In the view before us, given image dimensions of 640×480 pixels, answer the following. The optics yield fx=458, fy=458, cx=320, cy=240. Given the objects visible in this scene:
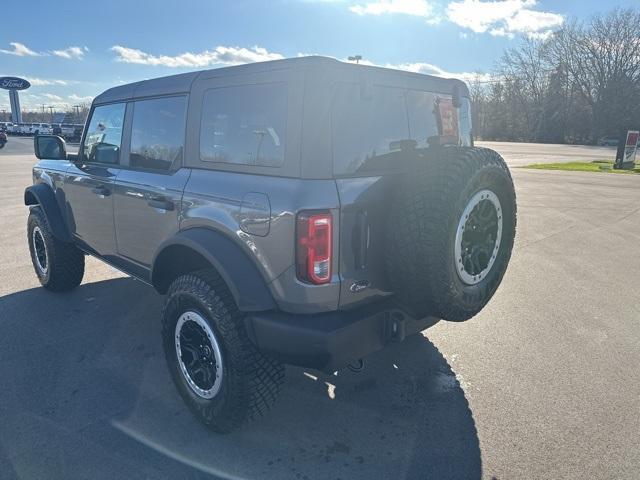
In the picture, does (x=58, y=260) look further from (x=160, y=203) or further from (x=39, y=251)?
(x=160, y=203)

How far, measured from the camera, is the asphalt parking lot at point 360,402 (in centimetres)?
248

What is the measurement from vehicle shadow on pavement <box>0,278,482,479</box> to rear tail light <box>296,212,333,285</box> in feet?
3.48

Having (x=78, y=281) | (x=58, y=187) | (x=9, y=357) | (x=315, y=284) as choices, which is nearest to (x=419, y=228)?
(x=315, y=284)

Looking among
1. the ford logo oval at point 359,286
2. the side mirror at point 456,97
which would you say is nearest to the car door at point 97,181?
the ford logo oval at point 359,286

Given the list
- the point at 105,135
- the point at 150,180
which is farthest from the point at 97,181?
the point at 150,180

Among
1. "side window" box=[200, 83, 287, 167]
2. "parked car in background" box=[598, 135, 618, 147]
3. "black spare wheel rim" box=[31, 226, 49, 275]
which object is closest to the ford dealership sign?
"black spare wheel rim" box=[31, 226, 49, 275]

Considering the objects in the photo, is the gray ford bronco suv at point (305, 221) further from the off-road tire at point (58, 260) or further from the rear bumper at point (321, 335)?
the off-road tire at point (58, 260)

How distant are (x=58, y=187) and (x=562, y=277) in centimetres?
579

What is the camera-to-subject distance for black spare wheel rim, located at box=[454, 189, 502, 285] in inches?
98.3

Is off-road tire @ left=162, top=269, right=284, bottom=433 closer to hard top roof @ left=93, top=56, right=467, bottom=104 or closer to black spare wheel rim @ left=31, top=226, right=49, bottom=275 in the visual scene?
hard top roof @ left=93, top=56, right=467, bottom=104

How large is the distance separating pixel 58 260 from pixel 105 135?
157cm

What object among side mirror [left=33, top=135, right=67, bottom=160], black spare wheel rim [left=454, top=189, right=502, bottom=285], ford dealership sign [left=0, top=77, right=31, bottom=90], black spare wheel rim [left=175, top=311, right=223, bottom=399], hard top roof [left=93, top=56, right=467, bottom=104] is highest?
ford dealership sign [left=0, top=77, right=31, bottom=90]

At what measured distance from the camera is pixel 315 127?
2285mm

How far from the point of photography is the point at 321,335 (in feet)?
7.29
